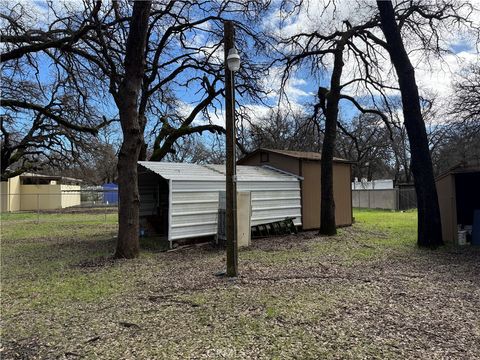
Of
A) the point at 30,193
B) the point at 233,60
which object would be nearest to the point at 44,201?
the point at 30,193

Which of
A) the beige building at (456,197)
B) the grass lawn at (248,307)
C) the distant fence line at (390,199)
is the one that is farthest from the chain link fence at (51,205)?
the beige building at (456,197)

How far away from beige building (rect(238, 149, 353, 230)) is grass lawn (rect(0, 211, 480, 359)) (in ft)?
18.4

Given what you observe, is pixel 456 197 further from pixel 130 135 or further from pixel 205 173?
pixel 130 135

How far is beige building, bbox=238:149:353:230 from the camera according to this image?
1467cm

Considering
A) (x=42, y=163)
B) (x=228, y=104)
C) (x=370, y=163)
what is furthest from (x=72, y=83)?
(x=370, y=163)

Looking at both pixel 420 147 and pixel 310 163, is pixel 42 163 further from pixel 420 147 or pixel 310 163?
pixel 420 147

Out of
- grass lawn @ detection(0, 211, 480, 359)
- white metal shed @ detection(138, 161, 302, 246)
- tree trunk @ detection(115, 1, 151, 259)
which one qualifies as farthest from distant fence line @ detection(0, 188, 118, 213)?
grass lawn @ detection(0, 211, 480, 359)

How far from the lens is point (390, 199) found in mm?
29234

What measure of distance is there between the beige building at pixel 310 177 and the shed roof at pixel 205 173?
1.72 ft

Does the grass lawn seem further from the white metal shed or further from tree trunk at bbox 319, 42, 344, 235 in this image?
tree trunk at bbox 319, 42, 344, 235

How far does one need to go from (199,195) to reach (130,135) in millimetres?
2897

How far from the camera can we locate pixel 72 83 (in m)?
12.3

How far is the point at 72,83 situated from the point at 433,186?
37.6 ft

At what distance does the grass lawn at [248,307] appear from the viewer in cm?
373
